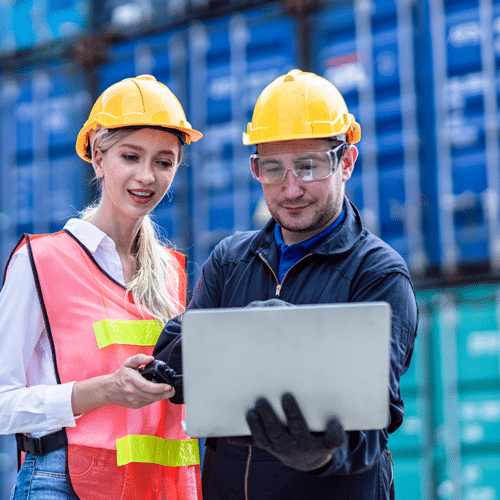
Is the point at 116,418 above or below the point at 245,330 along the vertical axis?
below

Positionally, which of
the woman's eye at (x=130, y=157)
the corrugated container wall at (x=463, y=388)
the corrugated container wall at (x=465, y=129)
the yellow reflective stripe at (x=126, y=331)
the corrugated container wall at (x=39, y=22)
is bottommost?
the corrugated container wall at (x=463, y=388)

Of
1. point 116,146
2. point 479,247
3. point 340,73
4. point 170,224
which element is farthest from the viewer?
point 170,224

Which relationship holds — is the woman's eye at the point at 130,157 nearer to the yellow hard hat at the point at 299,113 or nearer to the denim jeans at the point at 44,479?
the yellow hard hat at the point at 299,113

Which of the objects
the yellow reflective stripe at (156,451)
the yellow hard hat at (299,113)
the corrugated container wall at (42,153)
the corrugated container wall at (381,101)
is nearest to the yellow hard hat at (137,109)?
the yellow hard hat at (299,113)

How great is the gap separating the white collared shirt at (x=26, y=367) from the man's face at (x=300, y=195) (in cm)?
86

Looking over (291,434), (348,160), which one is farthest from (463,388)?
(291,434)

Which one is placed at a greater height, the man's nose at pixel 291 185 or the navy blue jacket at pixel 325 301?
the man's nose at pixel 291 185

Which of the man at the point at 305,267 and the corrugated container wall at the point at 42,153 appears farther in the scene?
the corrugated container wall at the point at 42,153

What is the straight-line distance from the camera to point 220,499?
84.0 inches

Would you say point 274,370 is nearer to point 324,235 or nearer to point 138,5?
point 324,235

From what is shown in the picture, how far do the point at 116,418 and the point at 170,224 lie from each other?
190 inches

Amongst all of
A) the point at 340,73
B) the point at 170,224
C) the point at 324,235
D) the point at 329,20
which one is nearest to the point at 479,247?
the point at 340,73

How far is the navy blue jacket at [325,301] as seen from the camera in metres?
1.98

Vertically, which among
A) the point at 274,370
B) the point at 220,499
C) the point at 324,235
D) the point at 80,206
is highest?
the point at 80,206
